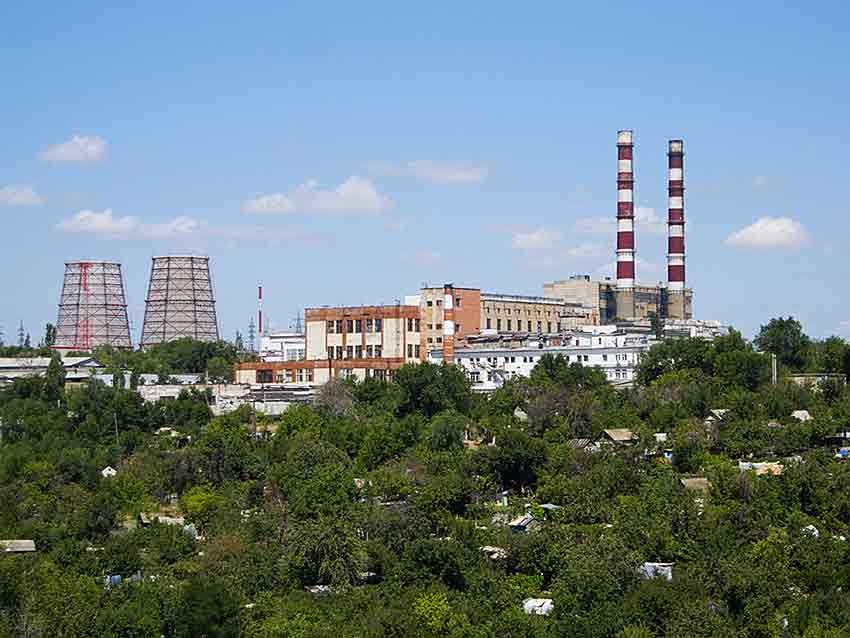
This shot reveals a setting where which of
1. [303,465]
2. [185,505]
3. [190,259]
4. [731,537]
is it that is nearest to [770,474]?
[731,537]

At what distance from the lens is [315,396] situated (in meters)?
39.2

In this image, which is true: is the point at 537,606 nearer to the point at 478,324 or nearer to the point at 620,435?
the point at 620,435

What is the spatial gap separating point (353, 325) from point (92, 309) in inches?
678

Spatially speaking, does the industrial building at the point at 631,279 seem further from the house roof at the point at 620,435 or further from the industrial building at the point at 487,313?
the house roof at the point at 620,435

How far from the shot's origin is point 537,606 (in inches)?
867

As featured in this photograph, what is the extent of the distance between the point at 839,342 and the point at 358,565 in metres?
20.5

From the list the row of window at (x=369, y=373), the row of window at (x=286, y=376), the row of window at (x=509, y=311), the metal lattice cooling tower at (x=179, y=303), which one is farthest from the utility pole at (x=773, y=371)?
the metal lattice cooling tower at (x=179, y=303)

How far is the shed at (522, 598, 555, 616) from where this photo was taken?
21719 millimetres

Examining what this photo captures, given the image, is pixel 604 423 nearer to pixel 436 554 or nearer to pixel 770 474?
pixel 770 474

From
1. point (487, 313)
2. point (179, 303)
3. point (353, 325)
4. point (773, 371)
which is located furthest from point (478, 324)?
point (179, 303)

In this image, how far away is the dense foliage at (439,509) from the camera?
20.8 meters

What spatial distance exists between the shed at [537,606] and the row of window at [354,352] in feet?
73.2

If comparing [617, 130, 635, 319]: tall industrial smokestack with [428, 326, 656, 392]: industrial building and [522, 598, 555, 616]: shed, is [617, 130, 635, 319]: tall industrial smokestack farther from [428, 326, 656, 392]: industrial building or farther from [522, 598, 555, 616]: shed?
[522, 598, 555, 616]: shed

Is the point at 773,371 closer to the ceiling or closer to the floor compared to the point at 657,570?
closer to the ceiling
